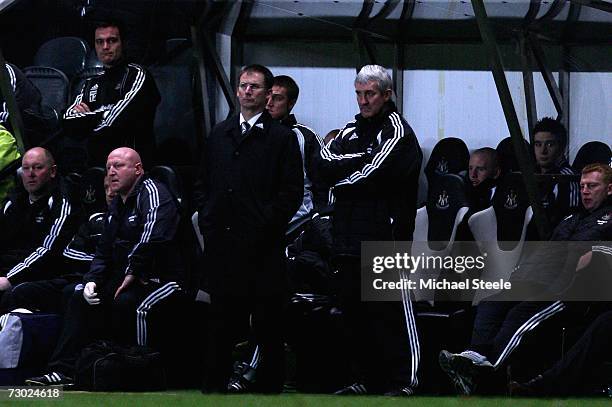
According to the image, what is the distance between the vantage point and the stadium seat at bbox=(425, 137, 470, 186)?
30.7 feet

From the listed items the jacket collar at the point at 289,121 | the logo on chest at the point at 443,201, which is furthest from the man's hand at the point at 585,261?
the jacket collar at the point at 289,121

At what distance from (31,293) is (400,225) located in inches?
100

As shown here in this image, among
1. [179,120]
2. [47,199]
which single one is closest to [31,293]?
[47,199]

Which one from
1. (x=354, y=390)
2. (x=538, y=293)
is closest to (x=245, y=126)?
(x=354, y=390)

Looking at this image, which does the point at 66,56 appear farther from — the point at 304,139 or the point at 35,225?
the point at 304,139

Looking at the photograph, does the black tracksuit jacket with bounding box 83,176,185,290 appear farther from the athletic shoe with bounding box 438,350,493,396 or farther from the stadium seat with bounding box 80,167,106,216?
the athletic shoe with bounding box 438,350,493,396

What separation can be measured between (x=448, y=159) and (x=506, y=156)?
391 mm

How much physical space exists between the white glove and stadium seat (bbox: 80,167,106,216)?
3.85 ft

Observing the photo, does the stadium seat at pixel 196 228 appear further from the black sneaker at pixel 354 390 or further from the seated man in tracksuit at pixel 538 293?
the seated man in tracksuit at pixel 538 293

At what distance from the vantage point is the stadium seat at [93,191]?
986cm

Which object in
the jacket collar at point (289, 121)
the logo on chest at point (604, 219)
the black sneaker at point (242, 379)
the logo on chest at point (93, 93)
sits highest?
the logo on chest at point (93, 93)

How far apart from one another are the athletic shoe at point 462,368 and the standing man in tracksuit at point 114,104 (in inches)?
112

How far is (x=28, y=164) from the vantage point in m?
9.62

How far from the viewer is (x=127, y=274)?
8.71 m
